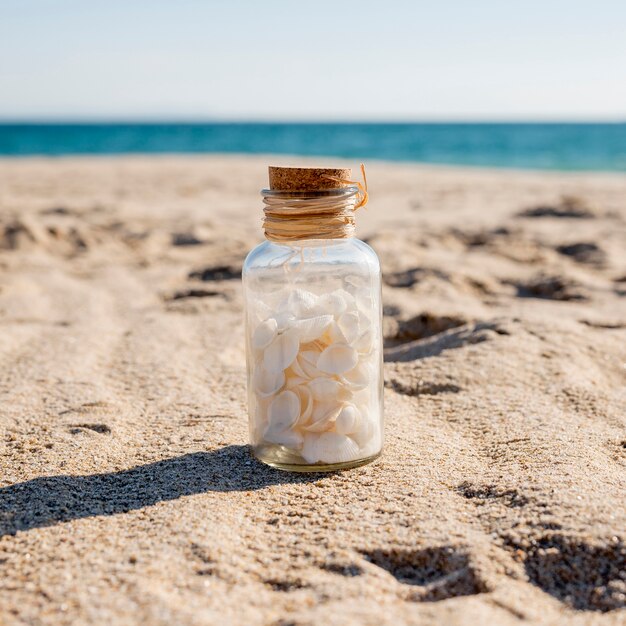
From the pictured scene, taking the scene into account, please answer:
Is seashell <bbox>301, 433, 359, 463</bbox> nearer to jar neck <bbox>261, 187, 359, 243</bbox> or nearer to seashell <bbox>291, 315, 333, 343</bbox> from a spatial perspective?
seashell <bbox>291, 315, 333, 343</bbox>

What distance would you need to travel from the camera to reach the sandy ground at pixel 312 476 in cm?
135

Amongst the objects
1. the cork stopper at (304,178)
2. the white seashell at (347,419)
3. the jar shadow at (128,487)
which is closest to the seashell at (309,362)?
the white seashell at (347,419)

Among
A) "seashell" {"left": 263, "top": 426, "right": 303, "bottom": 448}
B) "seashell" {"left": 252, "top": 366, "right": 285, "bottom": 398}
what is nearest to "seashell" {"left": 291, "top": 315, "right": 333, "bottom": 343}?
"seashell" {"left": 252, "top": 366, "right": 285, "bottom": 398}

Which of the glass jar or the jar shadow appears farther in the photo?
the glass jar

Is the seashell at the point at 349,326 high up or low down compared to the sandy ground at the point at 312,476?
up

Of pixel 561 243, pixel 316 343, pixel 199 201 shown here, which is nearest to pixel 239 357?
pixel 316 343

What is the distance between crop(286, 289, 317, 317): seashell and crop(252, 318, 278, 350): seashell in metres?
0.06

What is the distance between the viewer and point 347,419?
5.93 feet

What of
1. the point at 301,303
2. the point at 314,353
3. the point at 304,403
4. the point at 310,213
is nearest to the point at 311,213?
the point at 310,213

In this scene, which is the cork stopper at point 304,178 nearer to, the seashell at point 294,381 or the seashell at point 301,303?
the seashell at point 301,303

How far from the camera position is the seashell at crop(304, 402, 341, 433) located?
1811 mm

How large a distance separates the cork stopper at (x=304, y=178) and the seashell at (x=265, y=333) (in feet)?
1.06

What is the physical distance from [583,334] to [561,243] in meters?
2.42

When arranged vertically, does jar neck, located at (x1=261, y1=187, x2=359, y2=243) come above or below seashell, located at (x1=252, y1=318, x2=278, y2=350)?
above
